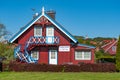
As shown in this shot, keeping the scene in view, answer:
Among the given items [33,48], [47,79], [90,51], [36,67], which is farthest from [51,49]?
[47,79]

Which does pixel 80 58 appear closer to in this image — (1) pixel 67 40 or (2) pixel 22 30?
(1) pixel 67 40

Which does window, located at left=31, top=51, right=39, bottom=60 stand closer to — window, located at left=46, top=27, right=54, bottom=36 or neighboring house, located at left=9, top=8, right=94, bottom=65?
neighboring house, located at left=9, top=8, right=94, bottom=65

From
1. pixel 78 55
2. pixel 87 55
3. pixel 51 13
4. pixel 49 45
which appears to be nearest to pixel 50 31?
pixel 49 45

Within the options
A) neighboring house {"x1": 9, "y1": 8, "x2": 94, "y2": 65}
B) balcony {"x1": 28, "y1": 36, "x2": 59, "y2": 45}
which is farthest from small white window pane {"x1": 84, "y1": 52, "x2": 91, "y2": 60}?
balcony {"x1": 28, "y1": 36, "x2": 59, "y2": 45}

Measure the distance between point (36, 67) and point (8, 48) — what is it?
19119 millimetres

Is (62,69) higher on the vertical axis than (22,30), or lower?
lower

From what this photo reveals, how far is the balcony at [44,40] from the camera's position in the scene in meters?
44.7

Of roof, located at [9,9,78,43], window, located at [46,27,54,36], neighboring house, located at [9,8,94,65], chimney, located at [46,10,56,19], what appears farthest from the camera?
chimney, located at [46,10,56,19]

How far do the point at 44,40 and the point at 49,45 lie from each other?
963 millimetres

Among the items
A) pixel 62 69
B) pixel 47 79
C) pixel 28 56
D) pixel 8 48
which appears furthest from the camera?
pixel 8 48

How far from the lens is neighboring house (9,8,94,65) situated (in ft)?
147

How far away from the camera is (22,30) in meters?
45.0

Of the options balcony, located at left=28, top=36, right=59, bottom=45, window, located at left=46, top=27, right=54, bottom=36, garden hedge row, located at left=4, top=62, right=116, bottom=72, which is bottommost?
garden hedge row, located at left=4, top=62, right=116, bottom=72

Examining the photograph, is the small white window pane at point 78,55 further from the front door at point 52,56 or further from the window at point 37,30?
the window at point 37,30
